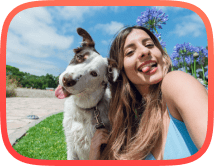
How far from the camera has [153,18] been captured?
107cm

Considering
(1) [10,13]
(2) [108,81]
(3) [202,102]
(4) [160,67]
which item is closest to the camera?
(3) [202,102]

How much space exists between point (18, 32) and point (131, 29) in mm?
816

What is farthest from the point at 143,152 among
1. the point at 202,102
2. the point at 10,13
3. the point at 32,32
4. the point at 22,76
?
the point at 10,13

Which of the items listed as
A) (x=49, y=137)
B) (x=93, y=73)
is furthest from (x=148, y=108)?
(x=49, y=137)

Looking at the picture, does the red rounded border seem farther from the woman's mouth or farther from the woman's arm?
the woman's mouth

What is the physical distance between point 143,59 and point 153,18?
30cm

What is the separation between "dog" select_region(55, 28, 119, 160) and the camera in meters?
1.11

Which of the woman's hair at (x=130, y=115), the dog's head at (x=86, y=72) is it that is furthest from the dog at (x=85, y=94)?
the woman's hair at (x=130, y=115)

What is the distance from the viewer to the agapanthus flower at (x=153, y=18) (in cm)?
104

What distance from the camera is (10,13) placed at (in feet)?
3.20

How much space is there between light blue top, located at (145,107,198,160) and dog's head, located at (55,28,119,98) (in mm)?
590

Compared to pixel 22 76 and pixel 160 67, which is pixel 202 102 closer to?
pixel 160 67
